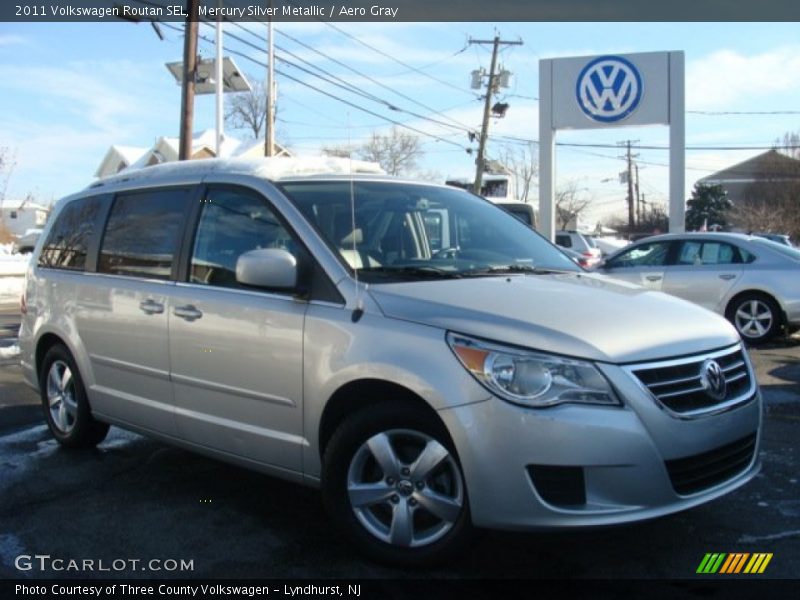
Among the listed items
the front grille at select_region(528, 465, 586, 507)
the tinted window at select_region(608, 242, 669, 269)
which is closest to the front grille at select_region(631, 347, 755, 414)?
the front grille at select_region(528, 465, 586, 507)

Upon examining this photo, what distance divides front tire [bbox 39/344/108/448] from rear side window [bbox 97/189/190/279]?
0.81m

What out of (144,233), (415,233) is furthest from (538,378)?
(144,233)

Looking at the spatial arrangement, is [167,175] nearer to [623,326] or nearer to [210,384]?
[210,384]

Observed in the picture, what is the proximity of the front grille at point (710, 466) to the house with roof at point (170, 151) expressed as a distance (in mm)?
36275

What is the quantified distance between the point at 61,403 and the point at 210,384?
79.7 inches

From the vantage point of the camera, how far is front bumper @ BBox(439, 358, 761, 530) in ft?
9.68

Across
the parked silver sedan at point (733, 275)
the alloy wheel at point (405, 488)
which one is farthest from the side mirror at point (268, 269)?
the parked silver sedan at point (733, 275)

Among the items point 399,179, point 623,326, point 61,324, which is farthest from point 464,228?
point 61,324

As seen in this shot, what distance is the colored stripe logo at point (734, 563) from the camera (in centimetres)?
335

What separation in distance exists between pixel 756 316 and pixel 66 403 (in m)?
8.17

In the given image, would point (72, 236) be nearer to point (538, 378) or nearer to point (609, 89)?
point (538, 378)

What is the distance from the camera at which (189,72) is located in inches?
667

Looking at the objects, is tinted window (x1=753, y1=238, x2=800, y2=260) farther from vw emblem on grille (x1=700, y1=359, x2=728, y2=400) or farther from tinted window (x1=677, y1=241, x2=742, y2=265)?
vw emblem on grille (x1=700, y1=359, x2=728, y2=400)

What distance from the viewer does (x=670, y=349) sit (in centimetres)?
320
